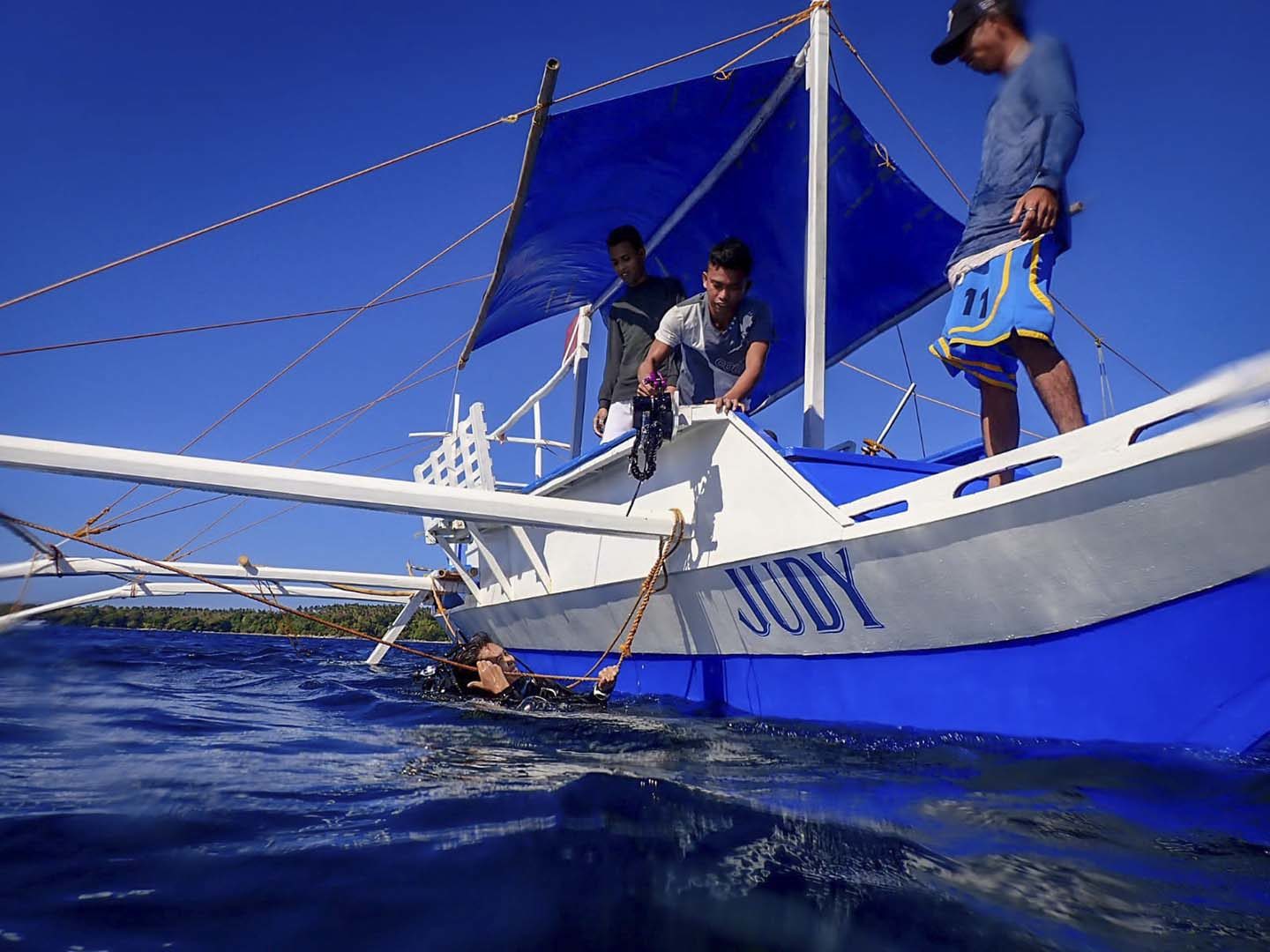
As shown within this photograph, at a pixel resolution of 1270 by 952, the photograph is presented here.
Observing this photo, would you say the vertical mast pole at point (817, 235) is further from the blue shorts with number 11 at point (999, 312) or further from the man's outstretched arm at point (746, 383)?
the blue shorts with number 11 at point (999, 312)

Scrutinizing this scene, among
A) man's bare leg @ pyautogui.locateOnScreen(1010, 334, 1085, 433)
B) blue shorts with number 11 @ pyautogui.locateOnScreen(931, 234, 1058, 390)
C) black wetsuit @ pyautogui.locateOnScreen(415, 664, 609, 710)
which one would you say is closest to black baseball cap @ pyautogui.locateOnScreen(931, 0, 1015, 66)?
blue shorts with number 11 @ pyautogui.locateOnScreen(931, 234, 1058, 390)

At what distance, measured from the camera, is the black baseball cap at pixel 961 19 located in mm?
2795

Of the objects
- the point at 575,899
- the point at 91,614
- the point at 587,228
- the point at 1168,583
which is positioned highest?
the point at 587,228

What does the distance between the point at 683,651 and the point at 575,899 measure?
3088 millimetres

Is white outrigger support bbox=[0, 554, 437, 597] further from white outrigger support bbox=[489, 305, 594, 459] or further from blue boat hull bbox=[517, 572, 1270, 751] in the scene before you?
blue boat hull bbox=[517, 572, 1270, 751]

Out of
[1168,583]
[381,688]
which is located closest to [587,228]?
[381,688]

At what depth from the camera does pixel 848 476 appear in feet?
11.4

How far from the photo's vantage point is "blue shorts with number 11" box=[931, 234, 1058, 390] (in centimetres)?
271

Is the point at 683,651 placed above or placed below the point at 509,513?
below

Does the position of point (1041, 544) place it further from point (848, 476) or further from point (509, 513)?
point (509, 513)

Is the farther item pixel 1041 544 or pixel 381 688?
pixel 381 688

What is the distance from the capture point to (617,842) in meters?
1.58

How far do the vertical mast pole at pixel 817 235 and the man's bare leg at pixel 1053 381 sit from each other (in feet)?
4.43

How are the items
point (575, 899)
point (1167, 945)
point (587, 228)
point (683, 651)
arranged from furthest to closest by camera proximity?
point (587, 228)
point (683, 651)
point (575, 899)
point (1167, 945)
